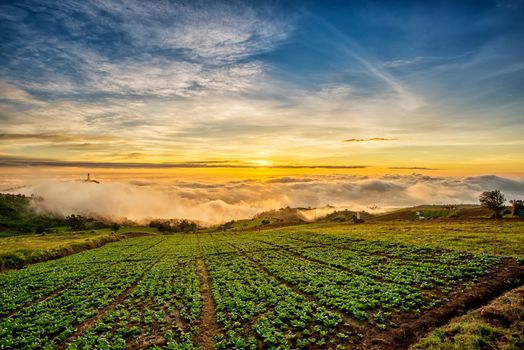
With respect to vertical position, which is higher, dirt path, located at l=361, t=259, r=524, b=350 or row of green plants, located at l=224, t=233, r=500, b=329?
dirt path, located at l=361, t=259, r=524, b=350

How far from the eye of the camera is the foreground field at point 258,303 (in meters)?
19.5

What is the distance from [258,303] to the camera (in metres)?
25.9

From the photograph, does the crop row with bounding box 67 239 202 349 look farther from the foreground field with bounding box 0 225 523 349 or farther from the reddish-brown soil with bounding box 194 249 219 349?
the reddish-brown soil with bounding box 194 249 219 349

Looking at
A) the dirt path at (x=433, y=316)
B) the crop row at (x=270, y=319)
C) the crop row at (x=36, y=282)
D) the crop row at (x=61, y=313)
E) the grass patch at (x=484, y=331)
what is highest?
the grass patch at (x=484, y=331)

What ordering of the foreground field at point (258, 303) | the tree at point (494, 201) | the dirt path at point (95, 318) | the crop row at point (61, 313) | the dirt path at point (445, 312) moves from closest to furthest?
the dirt path at point (445, 312)
the foreground field at point (258, 303)
the dirt path at point (95, 318)
the crop row at point (61, 313)
the tree at point (494, 201)

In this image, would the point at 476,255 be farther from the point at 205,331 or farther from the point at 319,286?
the point at 205,331

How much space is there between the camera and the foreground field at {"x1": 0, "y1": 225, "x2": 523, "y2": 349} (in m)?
19.5

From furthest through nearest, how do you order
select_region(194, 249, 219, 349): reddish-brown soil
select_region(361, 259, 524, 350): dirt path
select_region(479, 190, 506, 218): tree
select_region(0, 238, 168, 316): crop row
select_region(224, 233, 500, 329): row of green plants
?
1. select_region(479, 190, 506, 218): tree
2. select_region(0, 238, 168, 316): crop row
3. select_region(224, 233, 500, 329): row of green plants
4. select_region(194, 249, 219, 349): reddish-brown soil
5. select_region(361, 259, 524, 350): dirt path

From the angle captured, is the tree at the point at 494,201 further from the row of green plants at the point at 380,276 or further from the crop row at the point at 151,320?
the crop row at the point at 151,320

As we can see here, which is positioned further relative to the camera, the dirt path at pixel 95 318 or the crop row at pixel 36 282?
the crop row at pixel 36 282

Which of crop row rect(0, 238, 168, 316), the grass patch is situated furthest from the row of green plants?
crop row rect(0, 238, 168, 316)

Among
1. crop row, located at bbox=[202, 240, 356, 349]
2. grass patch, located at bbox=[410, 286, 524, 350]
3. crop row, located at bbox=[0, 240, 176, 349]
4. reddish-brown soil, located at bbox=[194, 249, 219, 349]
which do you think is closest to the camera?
grass patch, located at bbox=[410, 286, 524, 350]

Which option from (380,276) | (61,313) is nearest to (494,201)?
(380,276)

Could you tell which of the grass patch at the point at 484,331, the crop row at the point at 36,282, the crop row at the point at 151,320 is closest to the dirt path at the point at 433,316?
the grass patch at the point at 484,331
